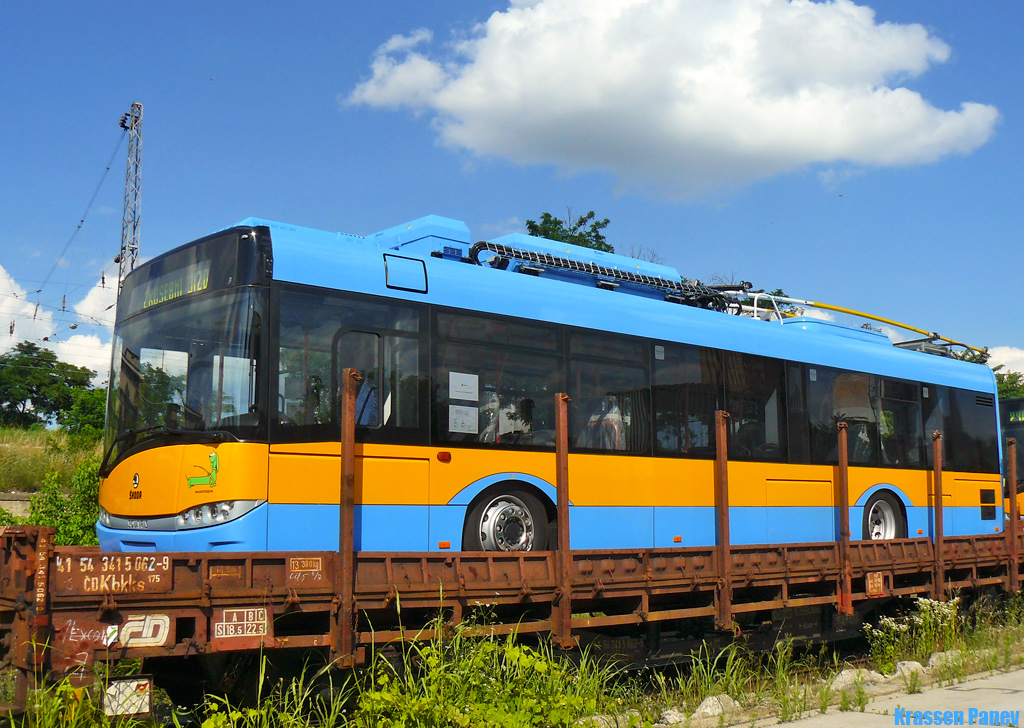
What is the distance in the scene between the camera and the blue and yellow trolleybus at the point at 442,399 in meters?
7.49

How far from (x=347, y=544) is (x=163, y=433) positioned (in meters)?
2.06

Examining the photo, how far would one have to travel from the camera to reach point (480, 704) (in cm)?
588

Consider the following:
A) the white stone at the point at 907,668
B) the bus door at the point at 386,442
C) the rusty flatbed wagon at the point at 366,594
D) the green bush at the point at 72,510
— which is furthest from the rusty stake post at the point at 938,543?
the green bush at the point at 72,510

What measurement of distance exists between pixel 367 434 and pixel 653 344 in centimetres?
389

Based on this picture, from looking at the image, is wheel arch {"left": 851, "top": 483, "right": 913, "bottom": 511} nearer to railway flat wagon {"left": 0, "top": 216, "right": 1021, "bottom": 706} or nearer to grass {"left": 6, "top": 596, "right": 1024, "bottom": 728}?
railway flat wagon {"left": 0, "top": 216, "right": 1021, "bottom": 706}

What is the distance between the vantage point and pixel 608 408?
994 centimetres

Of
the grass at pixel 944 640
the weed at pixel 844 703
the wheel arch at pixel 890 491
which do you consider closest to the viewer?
the weed at pixel 844 703

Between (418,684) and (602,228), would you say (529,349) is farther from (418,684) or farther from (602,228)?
(602,228)

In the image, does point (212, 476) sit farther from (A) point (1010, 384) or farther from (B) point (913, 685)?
(A) point (1010, 384)

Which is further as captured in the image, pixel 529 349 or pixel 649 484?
pixel 649 484

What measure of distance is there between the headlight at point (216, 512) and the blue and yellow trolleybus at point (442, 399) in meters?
0.01

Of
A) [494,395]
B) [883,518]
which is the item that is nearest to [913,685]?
[494,395]

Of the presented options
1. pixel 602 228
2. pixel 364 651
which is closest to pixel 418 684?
pixel 364 651

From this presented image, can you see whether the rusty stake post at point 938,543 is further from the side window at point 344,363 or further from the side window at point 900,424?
the side window at point 344,363
